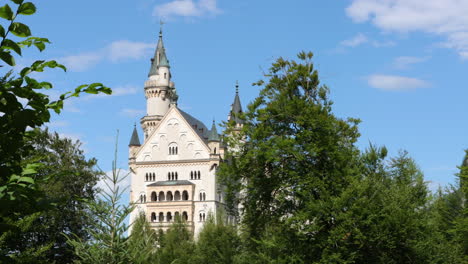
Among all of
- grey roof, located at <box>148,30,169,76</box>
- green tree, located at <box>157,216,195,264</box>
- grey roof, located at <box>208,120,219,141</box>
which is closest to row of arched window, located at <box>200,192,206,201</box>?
grey roof, located at <box>208,120,219,141</box>

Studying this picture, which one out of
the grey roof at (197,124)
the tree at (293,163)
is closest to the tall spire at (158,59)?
the grey roof at (197,124)

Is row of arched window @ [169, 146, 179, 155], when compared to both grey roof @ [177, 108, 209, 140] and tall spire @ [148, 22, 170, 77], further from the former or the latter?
tall spire @ [148, 22, 170, 77]

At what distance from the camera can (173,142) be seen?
3981 inches

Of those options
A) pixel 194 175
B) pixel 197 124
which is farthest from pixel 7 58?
pixel 197 124

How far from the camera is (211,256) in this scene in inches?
2144

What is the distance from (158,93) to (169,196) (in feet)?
60.6

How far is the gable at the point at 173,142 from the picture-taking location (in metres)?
100

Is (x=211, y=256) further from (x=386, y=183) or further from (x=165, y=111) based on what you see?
(x=165, y=111)

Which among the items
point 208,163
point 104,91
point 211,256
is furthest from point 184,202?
point 104,91

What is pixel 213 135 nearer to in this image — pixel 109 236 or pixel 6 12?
pixel 109 236

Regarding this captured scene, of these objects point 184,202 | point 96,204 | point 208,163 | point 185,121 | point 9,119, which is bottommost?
point 9,119

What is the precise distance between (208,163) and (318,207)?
7238cm

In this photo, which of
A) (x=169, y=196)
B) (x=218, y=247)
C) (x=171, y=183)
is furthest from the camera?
(x=171, y=183)

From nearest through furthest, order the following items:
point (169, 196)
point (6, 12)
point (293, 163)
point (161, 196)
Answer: point (6, 12)
point (293, 163)
point (169, 196)
point (161, 196)
